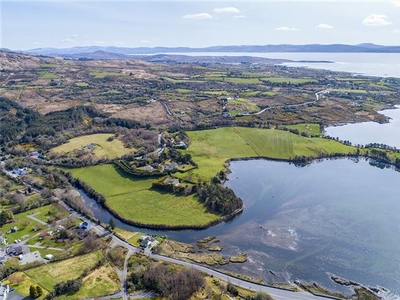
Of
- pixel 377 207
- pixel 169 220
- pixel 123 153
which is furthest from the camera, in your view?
pixel 123 153

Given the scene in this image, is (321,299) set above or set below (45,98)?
below

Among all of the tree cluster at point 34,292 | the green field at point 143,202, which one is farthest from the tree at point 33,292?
the green field at point 143,202

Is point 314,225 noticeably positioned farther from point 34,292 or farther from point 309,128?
point 309,128

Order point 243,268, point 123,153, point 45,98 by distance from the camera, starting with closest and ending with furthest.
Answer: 1. point 243,268
2. point 123,153
3. point 45,98

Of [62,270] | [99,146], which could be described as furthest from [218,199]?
[99,146]

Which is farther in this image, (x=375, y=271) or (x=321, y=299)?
(x=375, y=271)

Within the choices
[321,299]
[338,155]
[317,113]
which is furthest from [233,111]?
[321,299]

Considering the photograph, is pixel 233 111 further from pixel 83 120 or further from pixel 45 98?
pixel 45 98

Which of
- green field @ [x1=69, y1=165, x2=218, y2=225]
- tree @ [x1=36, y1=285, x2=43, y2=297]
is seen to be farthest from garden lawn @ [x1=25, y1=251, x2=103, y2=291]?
green field @ [x1=69, y1=165, x2=218, y2=225]
